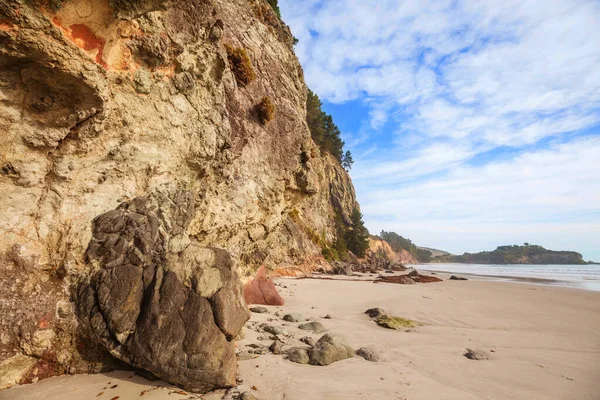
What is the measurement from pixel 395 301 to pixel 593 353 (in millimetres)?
6367

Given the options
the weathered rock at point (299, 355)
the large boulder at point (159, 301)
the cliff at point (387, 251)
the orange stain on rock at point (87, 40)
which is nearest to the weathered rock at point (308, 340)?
the weathered rock at point (299, 355)

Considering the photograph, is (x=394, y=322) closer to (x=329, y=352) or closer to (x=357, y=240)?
(x=329, y=352)

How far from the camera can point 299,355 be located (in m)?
5.46

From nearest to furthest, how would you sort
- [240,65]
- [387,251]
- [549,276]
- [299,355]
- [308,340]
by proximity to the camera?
1. [299,355]
2. [308,340]
3. [240,65]
4. [549,276]
5. [387,251]

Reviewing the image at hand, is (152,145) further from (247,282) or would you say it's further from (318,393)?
(247,282)

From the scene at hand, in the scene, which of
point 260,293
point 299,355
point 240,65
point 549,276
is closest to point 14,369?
point 299,355

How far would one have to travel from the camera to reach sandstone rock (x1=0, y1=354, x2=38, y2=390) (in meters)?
3.70

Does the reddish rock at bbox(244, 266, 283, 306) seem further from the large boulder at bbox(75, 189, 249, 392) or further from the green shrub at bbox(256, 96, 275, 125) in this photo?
the green shrub at bbox(256, 96, 275, 125)

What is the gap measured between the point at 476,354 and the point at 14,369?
320 inches

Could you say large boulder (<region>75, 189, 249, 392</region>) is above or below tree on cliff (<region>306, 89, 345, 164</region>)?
below

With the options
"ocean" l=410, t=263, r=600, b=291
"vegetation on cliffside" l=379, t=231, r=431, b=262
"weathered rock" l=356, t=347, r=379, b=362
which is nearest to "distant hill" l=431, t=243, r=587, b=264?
"vegetation on cliffside" l=379, t=231, r=431, b=262

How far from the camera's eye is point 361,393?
4.30 metres

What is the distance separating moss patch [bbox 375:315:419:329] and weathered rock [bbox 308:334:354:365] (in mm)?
2713

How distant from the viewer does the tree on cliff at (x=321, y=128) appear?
4397 centimetres
